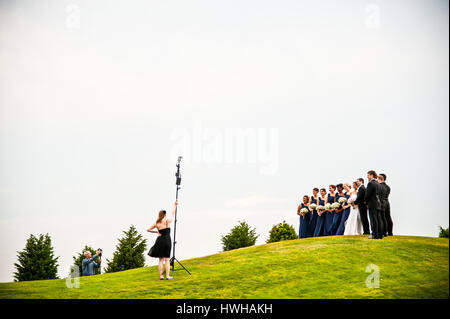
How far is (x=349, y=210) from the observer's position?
801 inches

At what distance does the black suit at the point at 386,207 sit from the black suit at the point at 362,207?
0.90 metres

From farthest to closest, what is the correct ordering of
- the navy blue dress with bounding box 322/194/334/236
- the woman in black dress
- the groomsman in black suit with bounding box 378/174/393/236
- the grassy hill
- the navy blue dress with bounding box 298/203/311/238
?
the navy blue dress with bounding box 298/203/311/238 → the navy blue dress with bounding box 322/194/334/236 → the groomsman in black suit with bounding box 378/174/393/236 → the woman in black dress → the grassy hill

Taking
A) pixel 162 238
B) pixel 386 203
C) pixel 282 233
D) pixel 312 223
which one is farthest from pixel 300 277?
pixel 282 233

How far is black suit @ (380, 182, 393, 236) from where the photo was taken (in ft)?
57.7

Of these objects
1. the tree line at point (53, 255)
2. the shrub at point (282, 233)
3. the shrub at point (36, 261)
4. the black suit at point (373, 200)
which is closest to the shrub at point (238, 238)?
the tree line at point (53, 255)

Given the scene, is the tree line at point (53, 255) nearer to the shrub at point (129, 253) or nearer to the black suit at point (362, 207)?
the shrub at point (129, 253)

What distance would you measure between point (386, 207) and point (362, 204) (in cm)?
104

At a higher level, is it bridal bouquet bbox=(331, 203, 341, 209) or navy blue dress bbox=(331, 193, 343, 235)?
bridal bouquet bbox=(331, 203, 341, 209)

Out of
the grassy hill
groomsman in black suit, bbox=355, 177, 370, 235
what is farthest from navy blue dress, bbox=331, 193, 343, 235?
the grassy hill

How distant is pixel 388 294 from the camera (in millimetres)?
11922

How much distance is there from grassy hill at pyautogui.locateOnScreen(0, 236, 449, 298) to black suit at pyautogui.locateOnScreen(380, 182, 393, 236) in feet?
3.12

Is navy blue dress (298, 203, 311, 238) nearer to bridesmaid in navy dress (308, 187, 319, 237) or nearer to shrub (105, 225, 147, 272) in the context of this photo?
bridesmaid in navy dress (308, 187, 319, 237)

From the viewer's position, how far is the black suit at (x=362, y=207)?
18312mm
